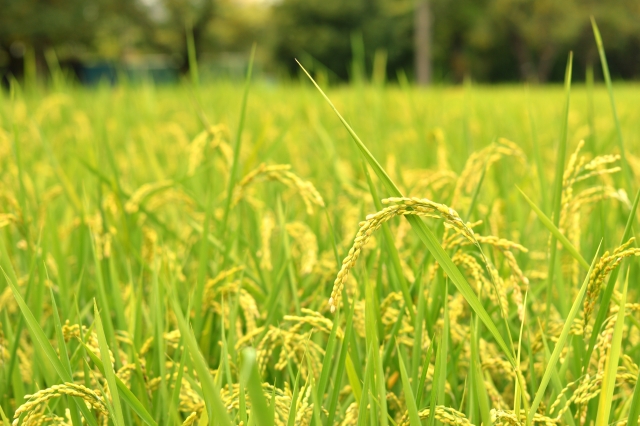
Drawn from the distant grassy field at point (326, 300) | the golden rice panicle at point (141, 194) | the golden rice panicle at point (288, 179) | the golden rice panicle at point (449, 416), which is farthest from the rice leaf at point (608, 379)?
the golden rice panicle at point (141, 194)

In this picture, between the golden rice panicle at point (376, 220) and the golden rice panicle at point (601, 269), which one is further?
the golden rice panicle at point (601, 269)

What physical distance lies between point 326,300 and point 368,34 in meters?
37.1

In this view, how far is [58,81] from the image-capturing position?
4.23 meters

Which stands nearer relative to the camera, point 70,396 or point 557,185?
point 70,396

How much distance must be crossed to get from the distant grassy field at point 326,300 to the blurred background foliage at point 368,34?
2815 centimetres

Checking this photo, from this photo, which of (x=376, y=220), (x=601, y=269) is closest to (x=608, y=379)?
(x=601, y=269)

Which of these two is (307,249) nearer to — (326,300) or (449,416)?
(326,300)

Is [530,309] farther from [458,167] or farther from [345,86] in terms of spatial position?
[345,86]

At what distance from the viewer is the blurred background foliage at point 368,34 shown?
30.6 meters

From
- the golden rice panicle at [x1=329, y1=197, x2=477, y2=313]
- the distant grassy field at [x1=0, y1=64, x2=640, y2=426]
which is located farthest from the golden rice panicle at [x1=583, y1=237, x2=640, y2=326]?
the golden rice panicle at [x1=329, y1=197, x2=477, y2=313]

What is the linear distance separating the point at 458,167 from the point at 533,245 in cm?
35

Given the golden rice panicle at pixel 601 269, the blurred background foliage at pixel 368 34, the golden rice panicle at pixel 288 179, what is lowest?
the golden rice panicle at pixel 601 269

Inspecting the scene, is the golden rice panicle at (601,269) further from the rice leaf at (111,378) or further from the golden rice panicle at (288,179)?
the rice leaf at (111,378)

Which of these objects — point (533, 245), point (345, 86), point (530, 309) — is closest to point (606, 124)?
point (345, 86)
